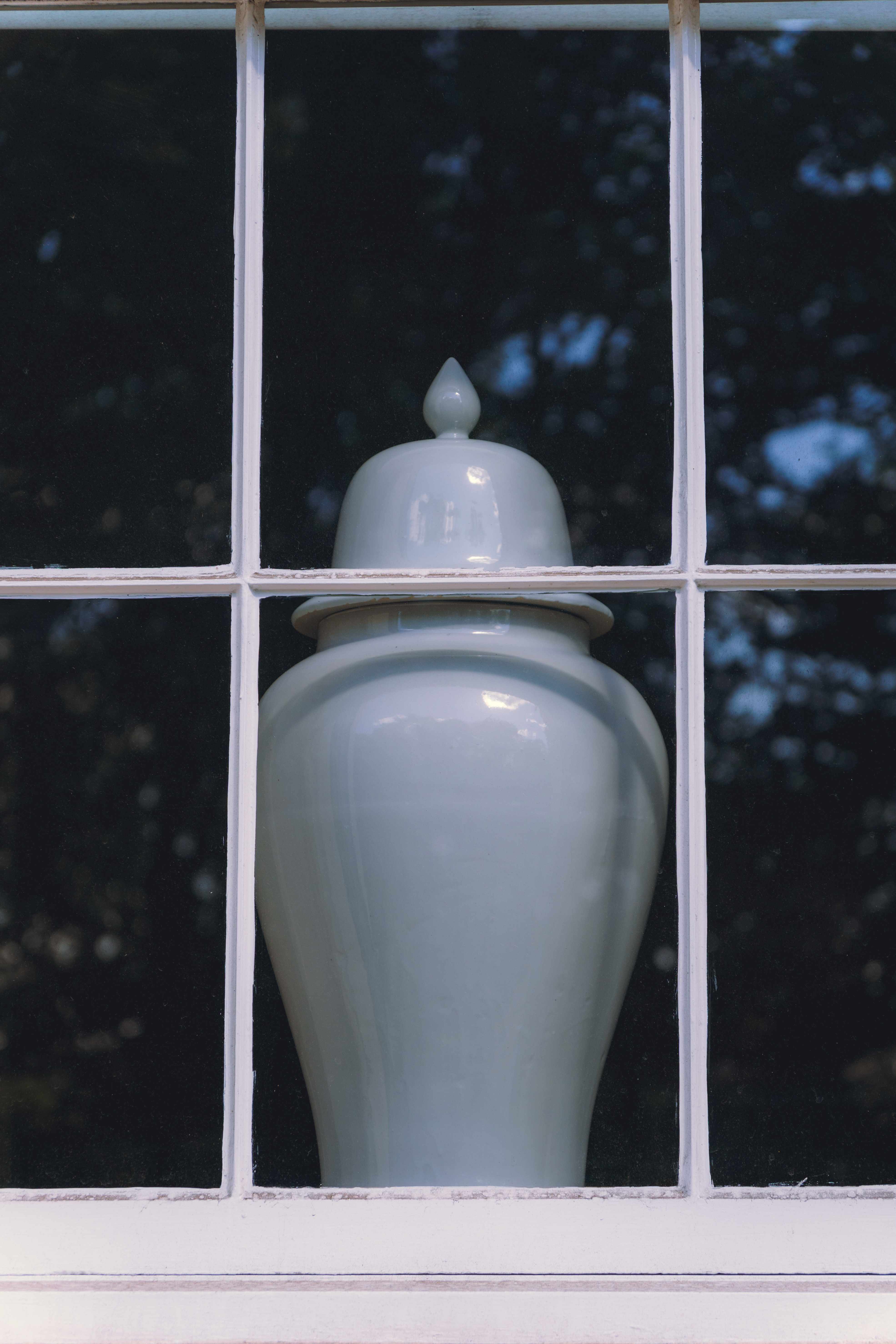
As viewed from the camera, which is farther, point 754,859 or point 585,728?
point 754,859

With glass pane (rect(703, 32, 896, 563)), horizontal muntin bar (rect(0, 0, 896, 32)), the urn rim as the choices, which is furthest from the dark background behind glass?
horizontal muntin bar (rect(0, 0, 896, 32))

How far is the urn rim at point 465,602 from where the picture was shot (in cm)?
142

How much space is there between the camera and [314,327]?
5.88 feet

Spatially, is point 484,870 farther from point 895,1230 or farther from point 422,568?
point 895,1230

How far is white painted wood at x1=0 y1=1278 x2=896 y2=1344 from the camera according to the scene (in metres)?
1.15

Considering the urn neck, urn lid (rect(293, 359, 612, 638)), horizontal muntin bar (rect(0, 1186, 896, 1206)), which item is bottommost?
horizontal muntin bar (rect(0, 1186, 896, 1206))

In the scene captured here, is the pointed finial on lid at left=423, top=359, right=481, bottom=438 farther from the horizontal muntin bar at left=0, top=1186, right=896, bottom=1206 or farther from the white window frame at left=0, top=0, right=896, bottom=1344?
the horizontal muntin bar at left=0, top=1186, right=896, bottom=1206

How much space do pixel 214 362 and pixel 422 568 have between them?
45cm

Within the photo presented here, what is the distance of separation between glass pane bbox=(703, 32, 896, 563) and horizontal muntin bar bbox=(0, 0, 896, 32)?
56mm

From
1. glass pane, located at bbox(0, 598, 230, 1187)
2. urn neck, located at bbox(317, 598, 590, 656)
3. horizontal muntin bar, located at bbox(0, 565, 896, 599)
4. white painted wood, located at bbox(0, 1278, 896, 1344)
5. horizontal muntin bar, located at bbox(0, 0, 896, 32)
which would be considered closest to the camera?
white painted wood, located at bbox(0, 1278, 896, 1344)

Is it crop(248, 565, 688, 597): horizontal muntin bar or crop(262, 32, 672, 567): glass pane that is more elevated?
crop(262, 32, 672, 567): glass pane

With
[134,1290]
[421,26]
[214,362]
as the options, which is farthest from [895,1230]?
[421,26]

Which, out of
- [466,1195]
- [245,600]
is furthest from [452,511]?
[466,1195]

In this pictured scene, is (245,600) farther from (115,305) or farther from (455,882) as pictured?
(115,305)
